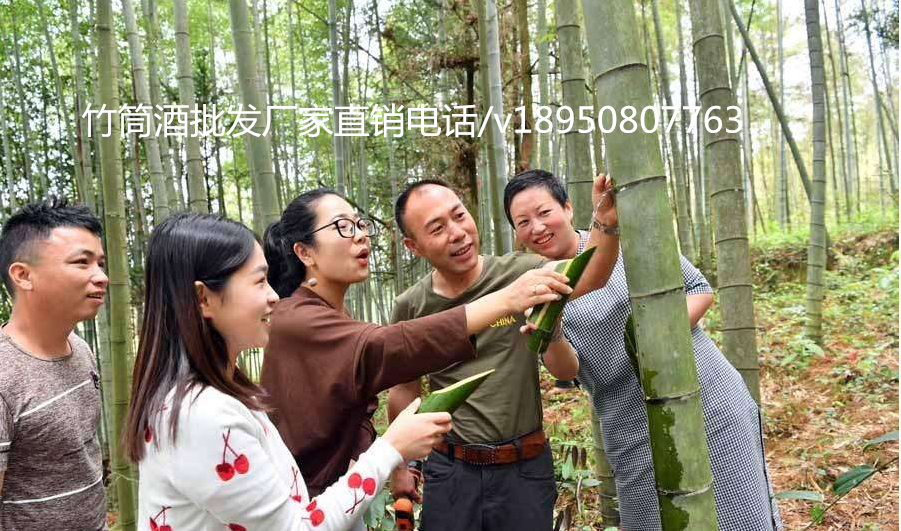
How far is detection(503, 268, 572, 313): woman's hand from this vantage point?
1173mm

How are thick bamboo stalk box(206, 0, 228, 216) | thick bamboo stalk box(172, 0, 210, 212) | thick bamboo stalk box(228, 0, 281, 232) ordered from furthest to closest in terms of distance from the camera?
thick bamboo stalk box(206, 0, 228, 216)
thick bamboo stalk box(172, 0, 210, 212)
thick bamboo stalk box(228, 0, 281, 232)

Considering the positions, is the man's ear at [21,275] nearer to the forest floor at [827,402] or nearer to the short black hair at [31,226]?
the short black hair at [31,226]

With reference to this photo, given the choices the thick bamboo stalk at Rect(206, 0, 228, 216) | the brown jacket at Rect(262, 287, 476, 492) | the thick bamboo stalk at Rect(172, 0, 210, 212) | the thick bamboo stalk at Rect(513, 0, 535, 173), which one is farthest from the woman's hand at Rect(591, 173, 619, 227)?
the thick bamboo stalk at Rect(206, 0, 228, 216)

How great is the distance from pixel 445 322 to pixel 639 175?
1.73ft

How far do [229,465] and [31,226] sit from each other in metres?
0.90

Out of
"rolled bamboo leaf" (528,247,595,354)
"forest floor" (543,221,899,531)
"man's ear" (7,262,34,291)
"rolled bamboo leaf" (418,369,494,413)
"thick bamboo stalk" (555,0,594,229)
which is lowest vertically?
"forest floor" (543,221,899,531)

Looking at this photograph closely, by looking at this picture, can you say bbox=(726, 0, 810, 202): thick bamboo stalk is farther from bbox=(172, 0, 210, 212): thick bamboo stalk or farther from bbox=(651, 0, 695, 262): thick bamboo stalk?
bbox=(172, 0, 210, 212): thick bamboo stalk

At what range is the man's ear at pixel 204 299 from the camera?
1.09 metres

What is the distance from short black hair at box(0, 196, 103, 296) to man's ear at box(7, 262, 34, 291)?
1 cm

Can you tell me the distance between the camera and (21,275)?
146cm

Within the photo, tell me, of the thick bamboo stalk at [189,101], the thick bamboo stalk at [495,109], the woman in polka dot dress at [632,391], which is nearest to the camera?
the woman in polka dot dress at [632,391]

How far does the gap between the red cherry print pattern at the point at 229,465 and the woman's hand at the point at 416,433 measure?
255 millimetres

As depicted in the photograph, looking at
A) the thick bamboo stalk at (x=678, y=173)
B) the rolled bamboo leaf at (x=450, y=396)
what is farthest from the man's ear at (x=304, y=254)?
the thick bamboo stalk at (x=678, y=173)

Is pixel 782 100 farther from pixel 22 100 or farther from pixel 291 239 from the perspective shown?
pixel 291 239
